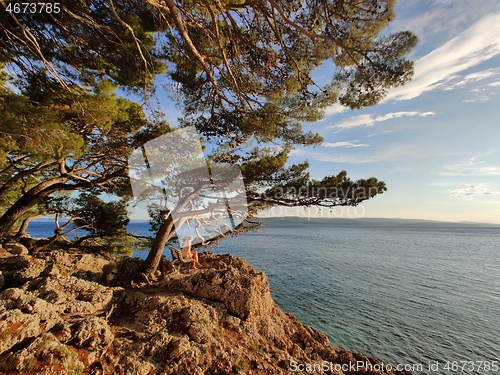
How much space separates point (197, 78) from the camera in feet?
20.2

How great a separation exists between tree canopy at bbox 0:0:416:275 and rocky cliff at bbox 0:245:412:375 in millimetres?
2039

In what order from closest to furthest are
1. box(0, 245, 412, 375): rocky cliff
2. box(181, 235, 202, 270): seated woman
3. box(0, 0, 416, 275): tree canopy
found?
box(0, 245, 412, 375): rocky cliff, box(0, 0, 416, 275): tree canopy, box(181, 235, 202, 270): seated woman

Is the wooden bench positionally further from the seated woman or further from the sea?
the sea

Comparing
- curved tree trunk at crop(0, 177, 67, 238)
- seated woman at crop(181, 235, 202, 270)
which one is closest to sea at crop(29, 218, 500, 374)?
seated woman at crop(181, 235, 202, 270)

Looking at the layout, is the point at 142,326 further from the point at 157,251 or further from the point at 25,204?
the point at 25,204

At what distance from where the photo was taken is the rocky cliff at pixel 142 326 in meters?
2.73

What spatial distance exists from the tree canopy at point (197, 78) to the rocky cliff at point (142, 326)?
204 centimetres

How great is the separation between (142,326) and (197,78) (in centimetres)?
553

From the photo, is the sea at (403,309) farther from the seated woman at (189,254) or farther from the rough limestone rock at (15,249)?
the rough limestone rock at (15,249)

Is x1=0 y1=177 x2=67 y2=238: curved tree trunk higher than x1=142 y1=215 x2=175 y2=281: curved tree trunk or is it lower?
higher

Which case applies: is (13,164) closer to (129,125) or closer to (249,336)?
(129,125)

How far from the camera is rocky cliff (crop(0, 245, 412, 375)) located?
2727 millimetres

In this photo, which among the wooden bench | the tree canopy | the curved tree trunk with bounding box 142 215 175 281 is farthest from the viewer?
the wooden bench

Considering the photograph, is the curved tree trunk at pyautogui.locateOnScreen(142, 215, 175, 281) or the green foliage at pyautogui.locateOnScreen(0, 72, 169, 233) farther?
the curved tree trunk at pyautogui.locateOnScreen(142, 215, 175, 281)
